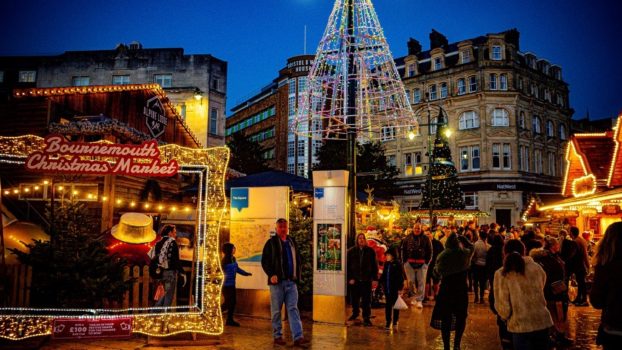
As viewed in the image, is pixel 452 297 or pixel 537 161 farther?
pixel 537 161

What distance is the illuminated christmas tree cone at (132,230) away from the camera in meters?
11.5

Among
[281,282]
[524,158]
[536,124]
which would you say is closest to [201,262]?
[281,282]

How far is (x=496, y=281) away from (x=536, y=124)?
147 ft

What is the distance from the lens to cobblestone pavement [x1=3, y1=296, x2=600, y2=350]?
25.8 feet

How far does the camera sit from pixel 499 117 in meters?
43.4

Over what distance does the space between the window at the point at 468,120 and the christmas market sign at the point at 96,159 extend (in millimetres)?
40080

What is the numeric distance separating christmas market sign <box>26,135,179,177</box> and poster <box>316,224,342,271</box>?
11.6ft

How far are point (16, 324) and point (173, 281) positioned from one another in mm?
2385

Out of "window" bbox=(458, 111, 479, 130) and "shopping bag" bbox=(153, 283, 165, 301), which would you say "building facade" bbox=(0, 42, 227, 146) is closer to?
"window" bbox=(458, 111, 479, 130)

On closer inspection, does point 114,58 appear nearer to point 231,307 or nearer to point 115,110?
point 115,110

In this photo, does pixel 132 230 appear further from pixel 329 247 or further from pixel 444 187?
pixel 444 187

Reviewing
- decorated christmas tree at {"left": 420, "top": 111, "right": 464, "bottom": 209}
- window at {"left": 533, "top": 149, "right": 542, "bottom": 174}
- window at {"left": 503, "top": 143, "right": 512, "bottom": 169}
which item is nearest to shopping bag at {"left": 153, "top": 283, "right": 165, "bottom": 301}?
decorated christmas tree at {"left": 420, "top": 111, "right": 464, "bottom": 209}

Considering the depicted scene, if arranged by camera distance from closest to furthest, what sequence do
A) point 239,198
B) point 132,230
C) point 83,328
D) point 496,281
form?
1. point 496,281
2. point 83,328
3. point 239,198
4. point 132,230

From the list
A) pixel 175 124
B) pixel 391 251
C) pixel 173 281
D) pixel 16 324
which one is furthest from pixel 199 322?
pixel 175 124
